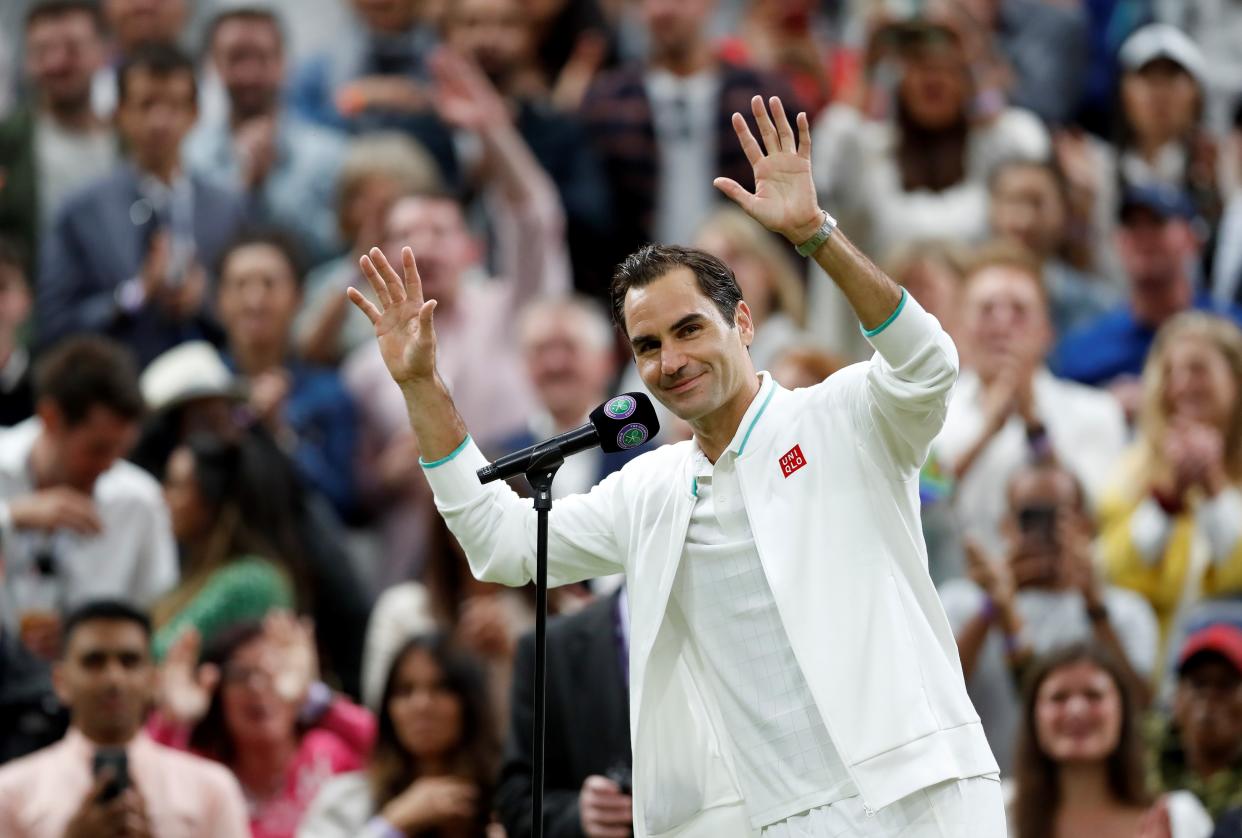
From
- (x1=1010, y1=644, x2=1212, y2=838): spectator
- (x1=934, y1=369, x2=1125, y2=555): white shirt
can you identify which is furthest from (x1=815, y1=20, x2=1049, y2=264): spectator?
(x1=1010, y1=644, x2=1212, y2=838): spectator

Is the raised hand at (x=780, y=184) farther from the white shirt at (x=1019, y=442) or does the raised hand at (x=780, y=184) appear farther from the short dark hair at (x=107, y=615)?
the white shirt at (x=1019, y=442)

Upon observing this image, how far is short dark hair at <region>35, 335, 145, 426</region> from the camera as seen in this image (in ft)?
26.3

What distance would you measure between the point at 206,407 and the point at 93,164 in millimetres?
2415

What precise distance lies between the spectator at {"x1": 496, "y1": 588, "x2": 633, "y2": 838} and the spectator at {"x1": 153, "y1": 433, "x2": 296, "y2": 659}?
206 centimetres

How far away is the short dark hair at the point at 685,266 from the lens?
4.74 m

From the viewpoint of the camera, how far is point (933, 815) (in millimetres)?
4395

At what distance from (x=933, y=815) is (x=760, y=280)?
5150 mm

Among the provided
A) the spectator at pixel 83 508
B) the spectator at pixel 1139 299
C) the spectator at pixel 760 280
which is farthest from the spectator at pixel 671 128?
the spectator at pixel 83 508

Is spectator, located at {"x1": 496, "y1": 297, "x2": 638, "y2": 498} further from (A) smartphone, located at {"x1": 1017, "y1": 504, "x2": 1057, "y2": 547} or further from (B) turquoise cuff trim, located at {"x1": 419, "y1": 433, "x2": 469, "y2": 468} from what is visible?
(B) turquoise cuff trim, located at {"x1": 419, "y1": 433, "x2": 469, "y2": 468}

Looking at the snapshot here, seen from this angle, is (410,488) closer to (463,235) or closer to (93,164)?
(463,235)

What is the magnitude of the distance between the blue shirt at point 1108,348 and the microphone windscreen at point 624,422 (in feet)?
17.5

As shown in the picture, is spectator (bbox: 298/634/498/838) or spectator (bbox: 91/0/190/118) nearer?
spectator (bbox: 298/634/498/838)

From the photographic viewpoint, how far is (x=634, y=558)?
489 centimetres

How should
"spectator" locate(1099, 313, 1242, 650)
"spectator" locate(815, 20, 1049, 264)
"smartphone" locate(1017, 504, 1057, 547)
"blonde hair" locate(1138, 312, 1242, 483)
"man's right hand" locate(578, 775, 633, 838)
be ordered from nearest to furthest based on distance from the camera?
"man's right hand" locate(578, 775, 633, 838) → "smartphone" locate(1017, 504, 1057, 547) → "spectator" locate(1099, 313, 1242, 650) → "blonde hair" locate(1138, 312, 1242, 483) → "spectator" locate(815, 20, 1049, 264)
